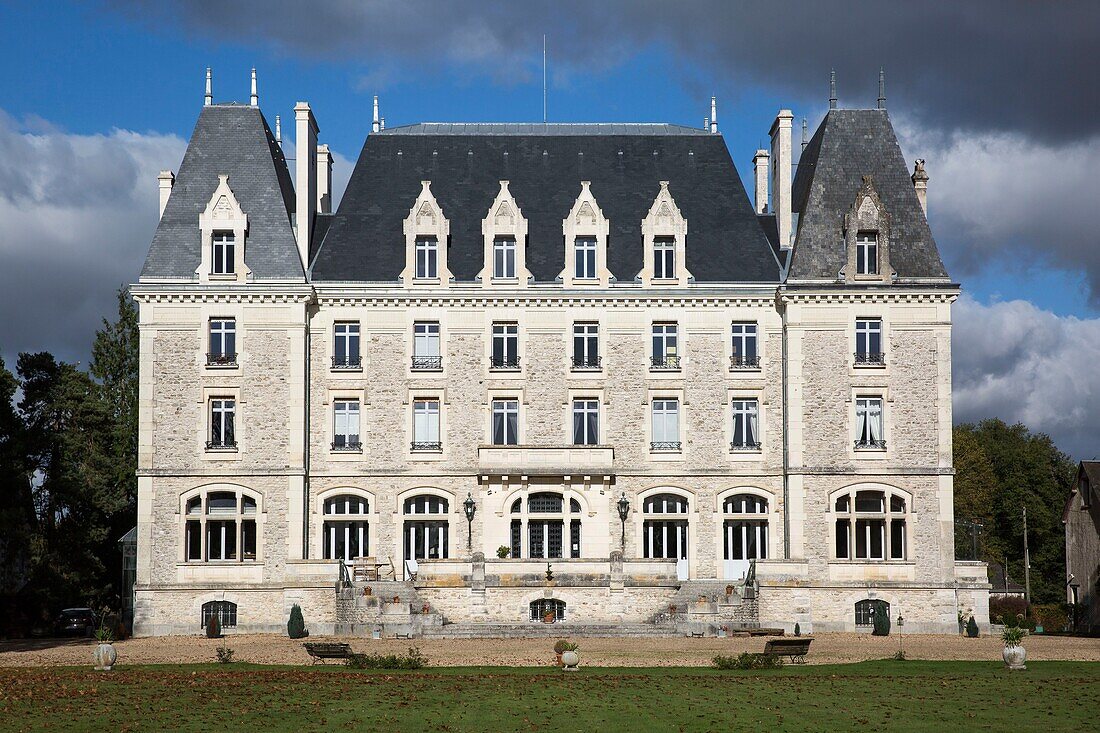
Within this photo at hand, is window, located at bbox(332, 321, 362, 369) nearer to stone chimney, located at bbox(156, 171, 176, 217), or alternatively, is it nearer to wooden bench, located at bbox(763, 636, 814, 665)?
stone chimney, located at bbox(156, 171, 176, 217)

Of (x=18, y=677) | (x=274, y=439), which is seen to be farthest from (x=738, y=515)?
(x=18, y=677)

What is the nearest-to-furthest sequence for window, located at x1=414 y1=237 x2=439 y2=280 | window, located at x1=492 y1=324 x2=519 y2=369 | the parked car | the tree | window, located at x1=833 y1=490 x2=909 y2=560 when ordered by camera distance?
window, located at x1=833 y1=490 x2=909 y2=560, window, located at x1=492 y1=324 x2=519 y2=369, window, located at x1=414 y1=237 x2=439 y2=280, the parked car, the tree

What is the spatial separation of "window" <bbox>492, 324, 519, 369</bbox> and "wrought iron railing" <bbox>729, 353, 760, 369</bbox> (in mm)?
7451

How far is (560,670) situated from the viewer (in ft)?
100

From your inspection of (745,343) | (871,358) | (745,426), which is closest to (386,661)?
(745,426)

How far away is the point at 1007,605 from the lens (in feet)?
217

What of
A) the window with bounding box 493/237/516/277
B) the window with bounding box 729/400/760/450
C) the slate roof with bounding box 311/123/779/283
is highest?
the slate roof with bounding box 311/123/779/283

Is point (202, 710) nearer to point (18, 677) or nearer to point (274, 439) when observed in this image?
point (18, 677)

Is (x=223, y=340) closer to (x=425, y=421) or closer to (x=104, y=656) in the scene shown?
(x=425, y=421)

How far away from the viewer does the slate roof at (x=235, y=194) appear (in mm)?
47531

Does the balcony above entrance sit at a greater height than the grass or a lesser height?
greater

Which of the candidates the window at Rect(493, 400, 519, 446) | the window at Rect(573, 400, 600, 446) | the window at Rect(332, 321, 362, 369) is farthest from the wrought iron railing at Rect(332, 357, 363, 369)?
the window at Rect(573, 400, 600, 446)

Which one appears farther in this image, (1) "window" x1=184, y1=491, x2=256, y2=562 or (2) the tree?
(2) the tree

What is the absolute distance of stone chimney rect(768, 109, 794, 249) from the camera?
166 ft
